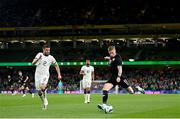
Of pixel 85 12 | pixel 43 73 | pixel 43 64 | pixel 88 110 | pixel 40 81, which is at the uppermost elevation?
pixel 85 12

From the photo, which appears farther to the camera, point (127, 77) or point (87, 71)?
point (127, 77)

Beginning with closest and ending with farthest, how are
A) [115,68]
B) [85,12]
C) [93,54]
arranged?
1. [115,68]
2. [85,12]
3. [93,54]

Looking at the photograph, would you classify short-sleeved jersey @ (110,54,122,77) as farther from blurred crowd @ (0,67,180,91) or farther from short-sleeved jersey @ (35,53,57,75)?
blurred crowd @ (0,67,180,91)

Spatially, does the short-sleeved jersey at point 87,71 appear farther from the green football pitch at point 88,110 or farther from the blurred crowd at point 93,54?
the blurred crowd at point 93,54

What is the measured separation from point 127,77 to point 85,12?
38.1ft

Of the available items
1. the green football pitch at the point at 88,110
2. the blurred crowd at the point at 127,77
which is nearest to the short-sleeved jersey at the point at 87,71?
the green football pitch at the point at 88,110

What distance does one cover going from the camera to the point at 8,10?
251 ft

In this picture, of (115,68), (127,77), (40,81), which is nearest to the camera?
(115,68)

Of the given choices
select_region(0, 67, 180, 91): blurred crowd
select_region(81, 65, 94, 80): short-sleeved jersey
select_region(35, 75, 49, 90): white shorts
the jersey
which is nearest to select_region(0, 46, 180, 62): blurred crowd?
select_region(0, 67, 180, 91): blurred crowd

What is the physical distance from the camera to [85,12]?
72.1 meters

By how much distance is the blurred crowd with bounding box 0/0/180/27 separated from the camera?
68.7 metres

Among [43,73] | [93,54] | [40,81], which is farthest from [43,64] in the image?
[93,54]

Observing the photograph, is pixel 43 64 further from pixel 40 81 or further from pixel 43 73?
pixel 40 81

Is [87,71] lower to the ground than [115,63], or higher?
lower
